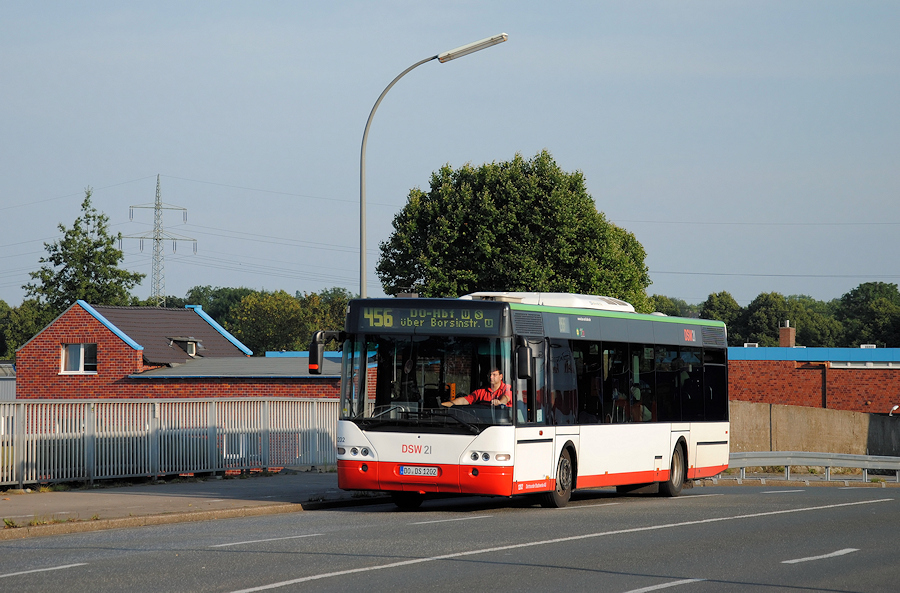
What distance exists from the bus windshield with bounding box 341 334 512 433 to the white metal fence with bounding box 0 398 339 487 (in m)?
5.32

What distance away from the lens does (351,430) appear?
1575 centimetres

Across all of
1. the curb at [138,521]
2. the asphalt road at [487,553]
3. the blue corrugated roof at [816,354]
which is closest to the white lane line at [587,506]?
the asphalt road at [487,553]

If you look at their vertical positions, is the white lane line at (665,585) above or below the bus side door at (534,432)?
below

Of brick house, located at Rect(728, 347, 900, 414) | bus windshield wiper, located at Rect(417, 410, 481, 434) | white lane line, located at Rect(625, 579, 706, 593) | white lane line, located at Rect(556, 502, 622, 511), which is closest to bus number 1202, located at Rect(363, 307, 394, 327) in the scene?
bus windshield wiper, located at Rect(417, 410, 481, 434)

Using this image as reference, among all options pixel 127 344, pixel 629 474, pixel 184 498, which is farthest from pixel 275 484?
pixel 127 344

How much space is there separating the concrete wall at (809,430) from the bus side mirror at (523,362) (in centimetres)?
2439

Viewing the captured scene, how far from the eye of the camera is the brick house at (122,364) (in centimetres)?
3759

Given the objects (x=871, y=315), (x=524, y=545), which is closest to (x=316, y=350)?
(x=524, y=545)

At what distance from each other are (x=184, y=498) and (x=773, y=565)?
31.7 ft

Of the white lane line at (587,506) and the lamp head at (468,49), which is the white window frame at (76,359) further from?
the white lane line at (587,506)

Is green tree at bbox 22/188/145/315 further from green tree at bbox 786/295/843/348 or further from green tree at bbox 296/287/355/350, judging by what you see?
green tree at bbox 786/295/843/348

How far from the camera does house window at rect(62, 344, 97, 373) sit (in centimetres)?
4012

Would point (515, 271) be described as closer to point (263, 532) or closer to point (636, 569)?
point (263, 532)

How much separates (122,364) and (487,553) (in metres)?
30.6
